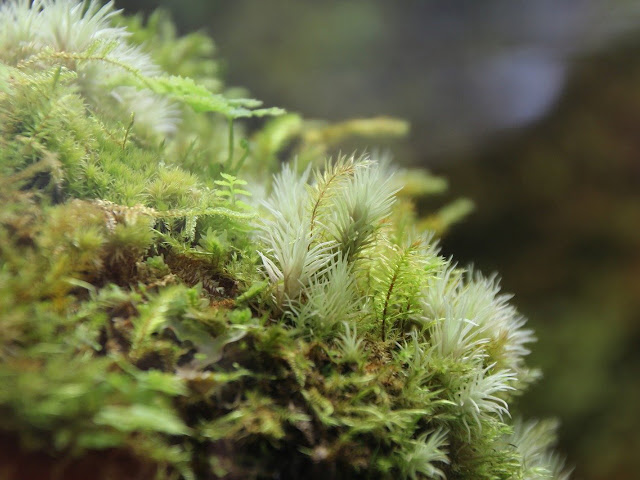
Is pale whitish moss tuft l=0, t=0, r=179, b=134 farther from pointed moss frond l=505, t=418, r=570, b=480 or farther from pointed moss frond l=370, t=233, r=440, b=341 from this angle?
pointed moss frond l=505, t=418, r=570, b=480

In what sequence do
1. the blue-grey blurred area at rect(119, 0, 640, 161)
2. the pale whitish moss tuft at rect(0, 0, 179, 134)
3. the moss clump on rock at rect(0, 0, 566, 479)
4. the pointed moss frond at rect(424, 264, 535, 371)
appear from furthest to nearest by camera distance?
the blue-grey blurred area at rect(119, 0, 640, 161) → the pale whitish moss tuft at rect(0, 0, 179, 134) → the pointed moss frond at rect(424, 264, 535, 371) → the moss clump on rock at rect(0, 0, 566, 479)

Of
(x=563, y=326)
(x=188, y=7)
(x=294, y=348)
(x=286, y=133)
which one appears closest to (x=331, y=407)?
(x=294, y=348)

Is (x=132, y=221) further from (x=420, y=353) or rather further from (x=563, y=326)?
(x=563, y=326)

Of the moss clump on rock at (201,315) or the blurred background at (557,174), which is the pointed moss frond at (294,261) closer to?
the moss clump on rock at (201,315)

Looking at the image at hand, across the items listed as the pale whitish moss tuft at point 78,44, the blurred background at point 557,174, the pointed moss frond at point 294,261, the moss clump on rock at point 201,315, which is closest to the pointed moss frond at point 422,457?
the moss clump on rock at point 201,315

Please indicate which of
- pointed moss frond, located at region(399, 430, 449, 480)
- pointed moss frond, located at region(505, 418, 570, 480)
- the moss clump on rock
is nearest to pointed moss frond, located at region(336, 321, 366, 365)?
the moss clump on rock

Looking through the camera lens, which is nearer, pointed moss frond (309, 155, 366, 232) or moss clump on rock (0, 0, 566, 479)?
moss clump on rock (0, 0, 566, 479)
